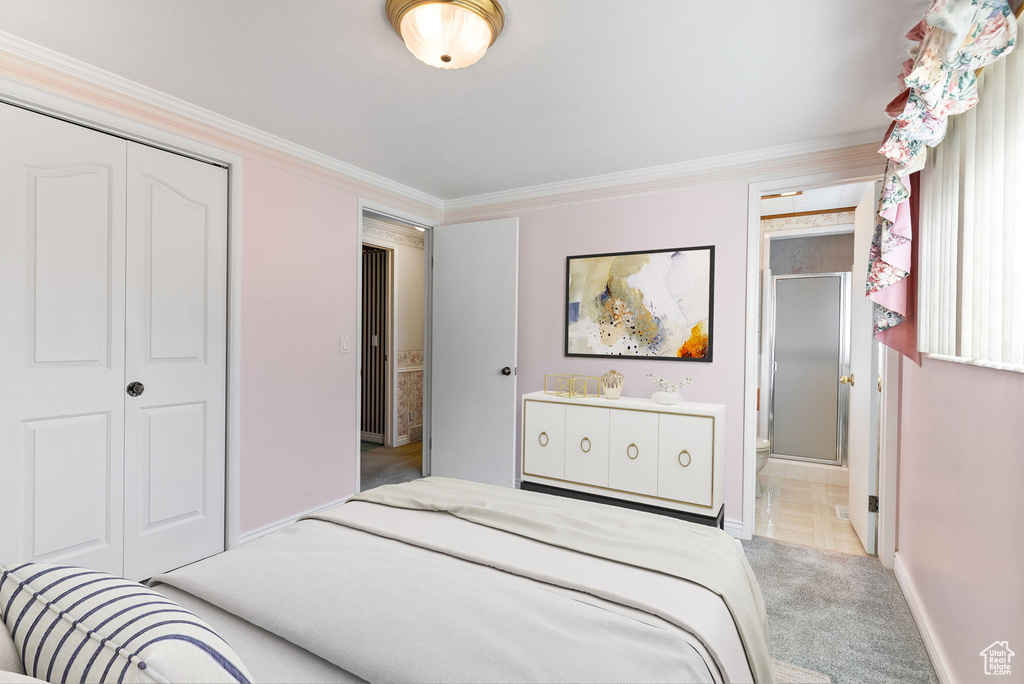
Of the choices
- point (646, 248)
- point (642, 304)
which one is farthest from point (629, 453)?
point (646, 248)

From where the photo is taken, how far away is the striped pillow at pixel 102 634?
24.9 inches

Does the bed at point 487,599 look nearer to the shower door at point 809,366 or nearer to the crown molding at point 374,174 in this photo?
the crown molding at point 374,174

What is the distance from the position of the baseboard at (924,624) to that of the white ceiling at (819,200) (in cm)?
222

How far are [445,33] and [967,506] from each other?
7.54ft

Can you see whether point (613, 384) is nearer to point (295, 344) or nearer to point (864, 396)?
point (864, 396)

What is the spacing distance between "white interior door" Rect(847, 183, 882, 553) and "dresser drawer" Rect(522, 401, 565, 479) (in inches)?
68.7

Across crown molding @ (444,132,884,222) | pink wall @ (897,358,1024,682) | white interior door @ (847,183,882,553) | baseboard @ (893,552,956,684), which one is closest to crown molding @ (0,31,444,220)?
crown molding @ (444,132,884,222)

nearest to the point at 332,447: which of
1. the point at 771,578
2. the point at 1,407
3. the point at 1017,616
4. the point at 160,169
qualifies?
the point at 1,407

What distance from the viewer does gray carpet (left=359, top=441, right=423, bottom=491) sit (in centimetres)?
429

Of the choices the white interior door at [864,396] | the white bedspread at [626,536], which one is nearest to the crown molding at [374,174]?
the white interior door at [864,396]

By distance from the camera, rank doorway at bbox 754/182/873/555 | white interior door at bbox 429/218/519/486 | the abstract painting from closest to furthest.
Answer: the abstract painting, white interior door at bbox 429/218/519/486, doorway at bbox 754/182/873/555

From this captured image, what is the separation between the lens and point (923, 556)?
2.14m

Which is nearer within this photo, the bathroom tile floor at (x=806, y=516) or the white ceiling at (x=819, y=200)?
the bathroom tile floor at (x=806, y=516)

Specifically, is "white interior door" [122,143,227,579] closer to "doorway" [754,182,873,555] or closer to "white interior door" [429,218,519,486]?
"white interior door" [429,218,519,486]
